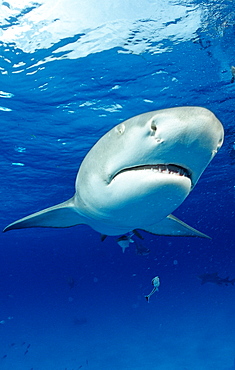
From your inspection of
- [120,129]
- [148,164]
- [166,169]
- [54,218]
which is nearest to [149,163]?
[148,164]

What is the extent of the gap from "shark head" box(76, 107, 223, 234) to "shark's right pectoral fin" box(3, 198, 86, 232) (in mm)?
1009

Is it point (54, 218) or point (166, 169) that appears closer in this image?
point (166, 169)

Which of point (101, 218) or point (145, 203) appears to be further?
point (101, 218)

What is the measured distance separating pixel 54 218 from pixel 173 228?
7.28 feet

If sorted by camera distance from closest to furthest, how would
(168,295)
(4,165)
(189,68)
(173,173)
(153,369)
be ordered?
(173,173) → (189,68) → (4,165) → (153,369) → (168,295)

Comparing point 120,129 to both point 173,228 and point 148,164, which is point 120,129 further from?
point 173,228

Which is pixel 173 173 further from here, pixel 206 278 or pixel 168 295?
pixel 168 295

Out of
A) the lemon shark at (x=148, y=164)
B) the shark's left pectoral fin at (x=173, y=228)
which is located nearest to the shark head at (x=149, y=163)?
the lemon shark at (x=148, y=164)

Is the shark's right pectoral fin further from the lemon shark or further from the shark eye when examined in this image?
the shark eye

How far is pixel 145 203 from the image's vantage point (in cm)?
335

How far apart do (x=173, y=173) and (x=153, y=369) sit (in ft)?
107

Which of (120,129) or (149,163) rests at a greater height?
(120,129)

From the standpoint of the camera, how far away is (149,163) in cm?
267

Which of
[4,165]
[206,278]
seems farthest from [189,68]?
[206,278]
